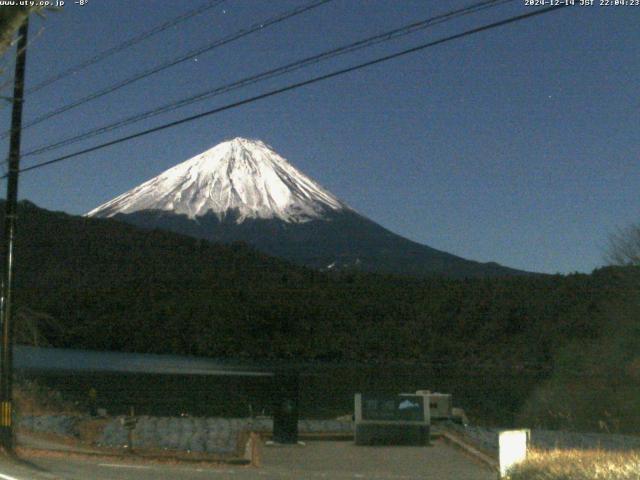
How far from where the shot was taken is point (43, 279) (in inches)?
2119

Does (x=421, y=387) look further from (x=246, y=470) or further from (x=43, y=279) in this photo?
(x=246, y=470)

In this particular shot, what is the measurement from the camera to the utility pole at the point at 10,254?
55.7 feet

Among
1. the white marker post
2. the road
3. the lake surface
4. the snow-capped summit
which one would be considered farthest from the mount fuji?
the white marker post

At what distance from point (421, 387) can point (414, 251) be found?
7542 centimetres

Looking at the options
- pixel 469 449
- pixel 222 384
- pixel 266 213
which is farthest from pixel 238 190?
pixel 469 449

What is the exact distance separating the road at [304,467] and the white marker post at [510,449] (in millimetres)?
4367

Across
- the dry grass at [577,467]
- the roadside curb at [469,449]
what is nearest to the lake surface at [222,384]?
the roadside curb at [469,449]

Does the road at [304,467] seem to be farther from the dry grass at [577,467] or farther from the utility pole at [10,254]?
the dry grass at [577,467]

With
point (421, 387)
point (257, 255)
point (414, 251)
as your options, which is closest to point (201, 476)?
point (421, 387)

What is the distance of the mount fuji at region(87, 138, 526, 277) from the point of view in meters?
112

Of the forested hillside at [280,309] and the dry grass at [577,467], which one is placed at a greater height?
the forested hillside at [280,309]

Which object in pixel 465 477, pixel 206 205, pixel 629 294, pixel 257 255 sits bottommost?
pixel 465 477

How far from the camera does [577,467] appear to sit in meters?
9.76

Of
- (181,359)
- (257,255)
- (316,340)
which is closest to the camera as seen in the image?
(181,359)
